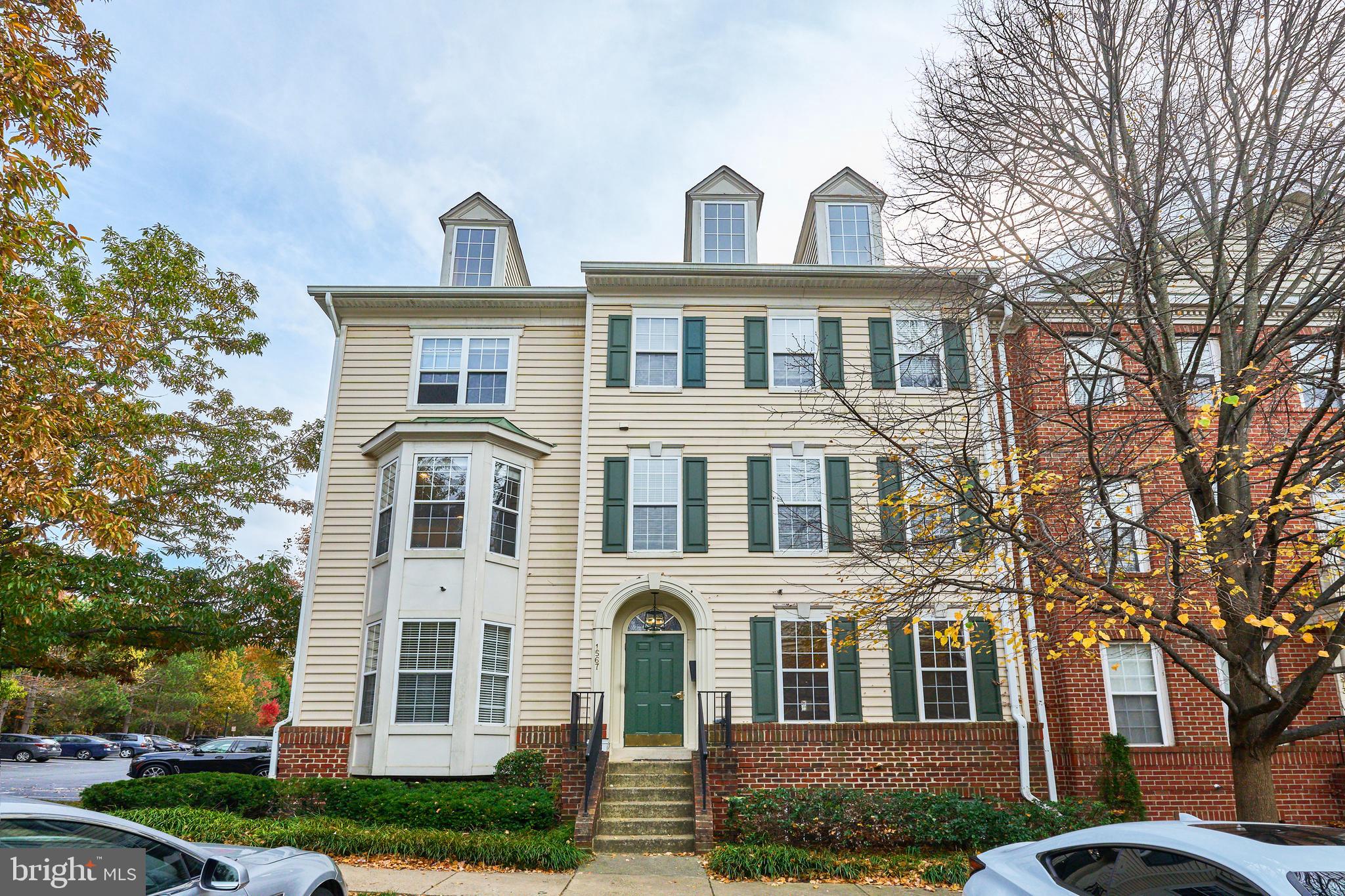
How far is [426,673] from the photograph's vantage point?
13570mm

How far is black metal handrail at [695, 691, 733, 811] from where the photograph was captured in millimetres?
11727

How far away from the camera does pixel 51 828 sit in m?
4.42

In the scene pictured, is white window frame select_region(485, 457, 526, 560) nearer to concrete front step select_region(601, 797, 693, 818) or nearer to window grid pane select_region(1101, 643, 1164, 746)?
concrete front step select_region(601, 797, 693, 818)

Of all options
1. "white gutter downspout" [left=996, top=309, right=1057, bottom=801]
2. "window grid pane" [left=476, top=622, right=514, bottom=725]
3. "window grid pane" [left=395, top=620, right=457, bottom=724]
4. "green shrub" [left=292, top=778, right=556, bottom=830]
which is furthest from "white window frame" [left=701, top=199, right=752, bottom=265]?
"green shrub" [left=292, top=778, right=556, bottom=830]

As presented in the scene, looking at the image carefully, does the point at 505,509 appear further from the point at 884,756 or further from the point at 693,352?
the point at 884,756

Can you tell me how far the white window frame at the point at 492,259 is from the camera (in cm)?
1670

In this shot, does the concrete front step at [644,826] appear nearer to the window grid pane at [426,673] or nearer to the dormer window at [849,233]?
the window grid pane at [426,673]

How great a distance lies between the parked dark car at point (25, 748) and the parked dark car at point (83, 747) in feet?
7.51

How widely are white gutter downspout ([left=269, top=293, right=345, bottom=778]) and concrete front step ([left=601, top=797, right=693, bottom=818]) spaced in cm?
562

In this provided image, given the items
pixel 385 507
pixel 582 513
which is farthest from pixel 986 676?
pixel 385 507

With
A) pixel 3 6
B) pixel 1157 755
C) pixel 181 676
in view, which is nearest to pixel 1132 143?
pixel 1157 755

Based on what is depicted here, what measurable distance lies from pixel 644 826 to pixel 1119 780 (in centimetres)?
727

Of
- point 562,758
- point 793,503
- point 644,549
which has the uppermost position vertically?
point 793,503

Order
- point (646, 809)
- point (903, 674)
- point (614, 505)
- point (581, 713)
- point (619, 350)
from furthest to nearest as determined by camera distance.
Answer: point (619, 350), point (614, 505), point (903, 674), point (581, 713), point (646, 809)
